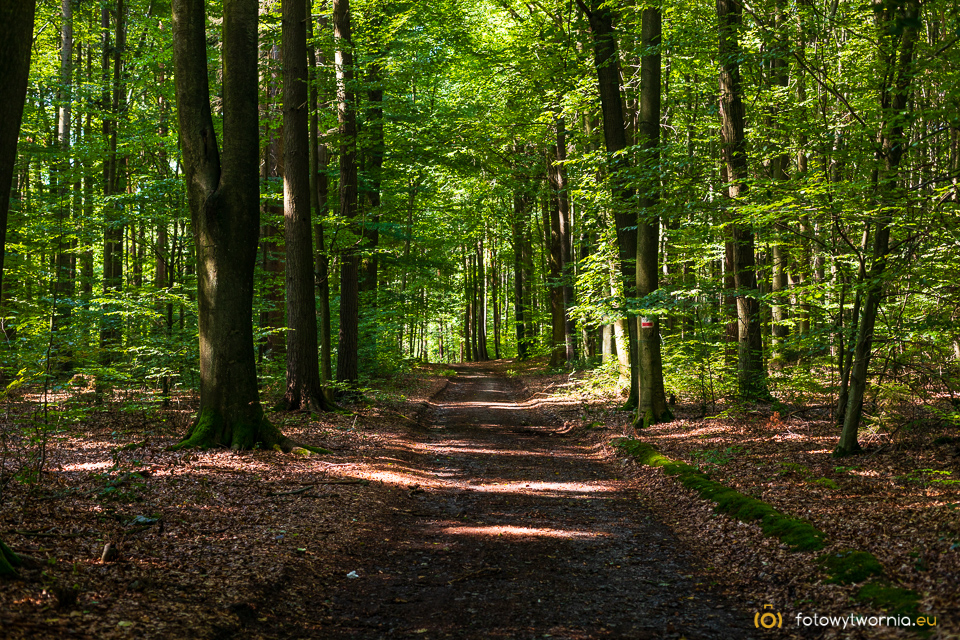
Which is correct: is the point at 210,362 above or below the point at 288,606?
above

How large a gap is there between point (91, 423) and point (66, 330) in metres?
2.77

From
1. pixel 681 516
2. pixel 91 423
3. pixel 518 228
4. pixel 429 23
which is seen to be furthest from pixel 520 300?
pixel 681 516

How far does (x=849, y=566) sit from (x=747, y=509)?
67.1 inches

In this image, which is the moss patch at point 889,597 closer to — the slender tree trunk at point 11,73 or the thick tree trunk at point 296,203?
the slender tree trunk at point 11,73

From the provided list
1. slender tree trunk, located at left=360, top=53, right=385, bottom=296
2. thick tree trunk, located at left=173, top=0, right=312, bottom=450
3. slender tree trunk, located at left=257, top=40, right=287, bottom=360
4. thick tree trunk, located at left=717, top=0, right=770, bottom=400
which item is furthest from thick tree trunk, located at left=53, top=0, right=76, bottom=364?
thick tree trunk, located at left=717, top=0, right=770, bottom=400

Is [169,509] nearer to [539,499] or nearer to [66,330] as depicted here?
[539,499]

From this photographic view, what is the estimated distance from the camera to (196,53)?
28.3ft

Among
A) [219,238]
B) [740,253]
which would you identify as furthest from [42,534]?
[740,253]

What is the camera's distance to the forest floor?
13.3 feet

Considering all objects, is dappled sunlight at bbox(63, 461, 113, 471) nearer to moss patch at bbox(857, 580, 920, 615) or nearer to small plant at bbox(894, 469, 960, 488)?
moss patch at bbox(857, 580, 920, 615)

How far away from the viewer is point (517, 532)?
634 cm
